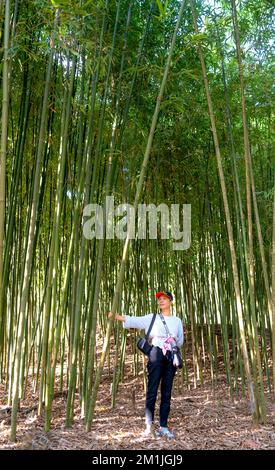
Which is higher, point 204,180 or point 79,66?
point 79,66

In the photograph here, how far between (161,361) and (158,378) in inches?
4.5

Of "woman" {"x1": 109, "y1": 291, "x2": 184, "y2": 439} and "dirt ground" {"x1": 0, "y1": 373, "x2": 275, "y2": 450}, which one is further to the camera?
"woman" {"x1": 109, "y1": 291, "x2": 184, "y2": 439}

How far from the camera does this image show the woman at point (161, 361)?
9.96ft

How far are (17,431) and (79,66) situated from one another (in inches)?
110

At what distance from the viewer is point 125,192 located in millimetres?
4227

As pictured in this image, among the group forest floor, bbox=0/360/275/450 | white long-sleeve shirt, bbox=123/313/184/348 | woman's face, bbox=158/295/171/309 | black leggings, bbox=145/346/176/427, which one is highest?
woman's face, bbox=158/295/171/309

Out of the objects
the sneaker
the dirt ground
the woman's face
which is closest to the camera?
the dirt ground

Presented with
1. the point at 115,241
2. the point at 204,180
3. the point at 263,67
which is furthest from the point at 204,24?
the point at 115,241

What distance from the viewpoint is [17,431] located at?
304 centimetres

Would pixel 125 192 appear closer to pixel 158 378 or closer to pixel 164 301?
pixel 164 301

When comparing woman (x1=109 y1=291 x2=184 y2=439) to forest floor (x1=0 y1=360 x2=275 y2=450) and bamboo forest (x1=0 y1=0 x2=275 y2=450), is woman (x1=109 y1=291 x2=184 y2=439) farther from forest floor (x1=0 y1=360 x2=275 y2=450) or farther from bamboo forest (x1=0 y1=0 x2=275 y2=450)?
forest floor (x1=0 y1=360 x2=275 y2=450)

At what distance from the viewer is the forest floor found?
2.90 metres

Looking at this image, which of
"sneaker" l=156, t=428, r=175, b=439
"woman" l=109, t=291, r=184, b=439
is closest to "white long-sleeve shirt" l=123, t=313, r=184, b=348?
"woman" l=109, t=291, r=184, b=439

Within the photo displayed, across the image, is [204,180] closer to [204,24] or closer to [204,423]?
[204,24]
